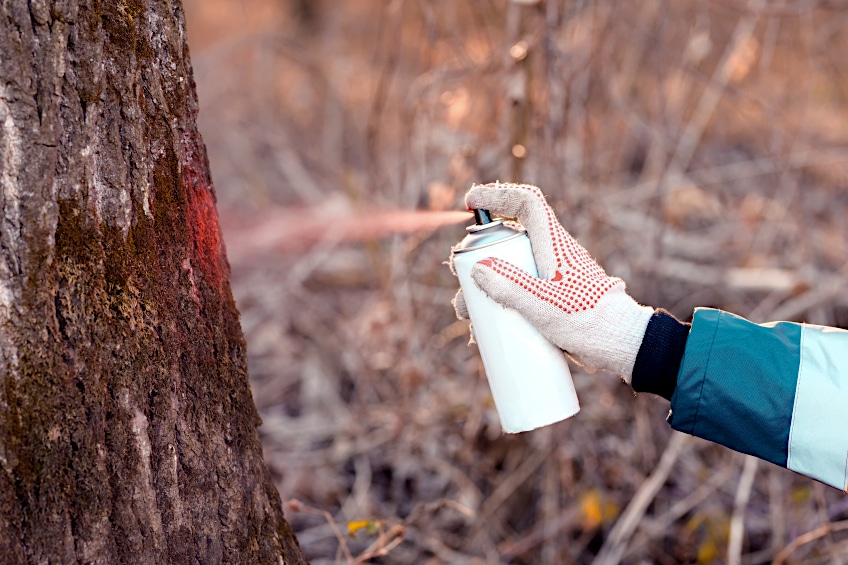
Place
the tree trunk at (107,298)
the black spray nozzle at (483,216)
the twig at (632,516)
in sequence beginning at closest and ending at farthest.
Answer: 1. the tree trunk at (107,298)
2. the black spray nozzle at (483,216)
3. the twig at (632,516)

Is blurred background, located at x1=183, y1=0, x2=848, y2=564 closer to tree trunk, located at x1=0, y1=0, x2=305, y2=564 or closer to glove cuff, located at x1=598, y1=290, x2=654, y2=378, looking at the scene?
tree trunk, located at x1=0, y1=0, x2=305, y2=564

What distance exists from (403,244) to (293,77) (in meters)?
4.24

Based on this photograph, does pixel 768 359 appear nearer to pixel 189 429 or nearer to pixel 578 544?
pixel 189 429

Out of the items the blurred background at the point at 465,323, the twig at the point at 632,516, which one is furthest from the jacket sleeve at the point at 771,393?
the twig at the point at 632,516

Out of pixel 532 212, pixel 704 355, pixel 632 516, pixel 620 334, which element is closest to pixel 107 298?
pixel 532 212

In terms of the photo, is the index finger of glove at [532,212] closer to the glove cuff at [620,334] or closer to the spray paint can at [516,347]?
the spray paint can at [516,347]

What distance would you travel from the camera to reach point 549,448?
3.11 meters

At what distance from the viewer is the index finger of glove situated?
154 centimetres

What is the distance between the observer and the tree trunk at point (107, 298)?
1.12 m

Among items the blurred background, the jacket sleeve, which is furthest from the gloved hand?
the blurred background

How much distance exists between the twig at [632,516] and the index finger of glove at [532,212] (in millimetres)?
1638

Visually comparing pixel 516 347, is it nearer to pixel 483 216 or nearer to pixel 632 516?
pixel 483 216

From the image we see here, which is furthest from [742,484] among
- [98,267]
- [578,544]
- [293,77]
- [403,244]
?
[293,77]

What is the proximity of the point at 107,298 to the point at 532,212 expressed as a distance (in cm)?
83
